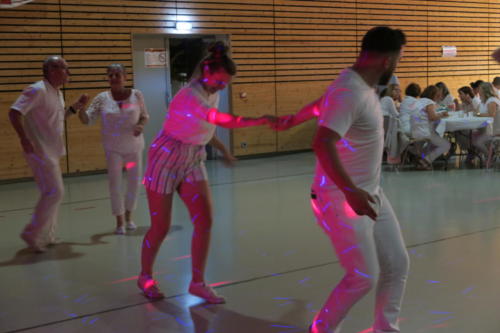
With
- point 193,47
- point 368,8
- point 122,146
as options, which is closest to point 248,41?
point 193,47

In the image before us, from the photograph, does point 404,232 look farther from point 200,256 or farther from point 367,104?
point 367,104

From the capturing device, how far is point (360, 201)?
7.84ft

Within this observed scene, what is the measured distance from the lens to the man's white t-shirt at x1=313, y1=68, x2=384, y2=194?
2.42 metres

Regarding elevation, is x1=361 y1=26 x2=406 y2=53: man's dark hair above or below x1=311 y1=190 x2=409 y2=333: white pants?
above

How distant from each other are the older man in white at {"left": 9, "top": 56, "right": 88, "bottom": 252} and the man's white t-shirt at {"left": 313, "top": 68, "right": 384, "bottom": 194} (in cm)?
287

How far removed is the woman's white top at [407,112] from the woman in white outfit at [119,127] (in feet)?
14.6

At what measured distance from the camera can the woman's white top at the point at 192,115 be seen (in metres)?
3.39

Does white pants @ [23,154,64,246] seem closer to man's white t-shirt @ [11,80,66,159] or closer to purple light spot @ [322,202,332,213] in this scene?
man's white t-shirt @ [11,80,66,159]

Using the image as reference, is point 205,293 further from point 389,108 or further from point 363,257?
point 389,108

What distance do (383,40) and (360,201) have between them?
0.67 meters

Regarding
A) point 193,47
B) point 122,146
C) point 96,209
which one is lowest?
point 96,209

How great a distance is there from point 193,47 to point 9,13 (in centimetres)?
314

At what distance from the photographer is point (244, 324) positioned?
328 cm

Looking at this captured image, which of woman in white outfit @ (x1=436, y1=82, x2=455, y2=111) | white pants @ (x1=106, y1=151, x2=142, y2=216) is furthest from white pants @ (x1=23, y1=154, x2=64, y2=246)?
woman in white outfit @ (x1=436, y1=82, x2=455, y2=111)
